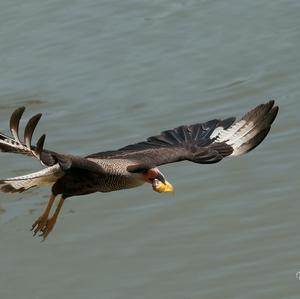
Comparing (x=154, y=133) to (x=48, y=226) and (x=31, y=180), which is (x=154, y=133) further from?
(x=31, y=180)

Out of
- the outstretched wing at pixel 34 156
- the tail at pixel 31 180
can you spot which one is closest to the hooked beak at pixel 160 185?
the outstretched wing at pixel 34 156

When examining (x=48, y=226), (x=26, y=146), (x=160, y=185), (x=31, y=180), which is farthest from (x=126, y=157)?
(x=26, y=146)

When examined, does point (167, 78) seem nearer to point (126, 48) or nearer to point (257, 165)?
point (126, 48)

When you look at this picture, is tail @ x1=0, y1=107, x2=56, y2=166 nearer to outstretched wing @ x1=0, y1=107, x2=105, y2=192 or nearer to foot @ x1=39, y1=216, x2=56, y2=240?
outstretched wing @ x1=0, y1=107, x2=105, y2=192

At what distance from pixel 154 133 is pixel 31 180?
490cm

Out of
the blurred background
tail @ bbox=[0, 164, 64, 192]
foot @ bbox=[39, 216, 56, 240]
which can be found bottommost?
the blurred background

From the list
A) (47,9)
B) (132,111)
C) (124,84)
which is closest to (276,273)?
(132,111)

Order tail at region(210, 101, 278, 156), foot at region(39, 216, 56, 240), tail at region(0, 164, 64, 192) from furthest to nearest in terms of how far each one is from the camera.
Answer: tail at region(210, 101, 278, 156)
foot at region(39, 216, 56, 240)
tail at region(0, 164, 64, 192)

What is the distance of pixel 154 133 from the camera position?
48.1 ft

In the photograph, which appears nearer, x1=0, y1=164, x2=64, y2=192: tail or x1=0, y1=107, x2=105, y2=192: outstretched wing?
x1=0, y1=107, x2=105, y2=192: outstretched wing

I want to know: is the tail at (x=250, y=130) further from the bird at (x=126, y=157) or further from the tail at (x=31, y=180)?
the tail at (x=31, y=180)

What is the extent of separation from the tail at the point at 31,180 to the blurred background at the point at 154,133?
1.82 m

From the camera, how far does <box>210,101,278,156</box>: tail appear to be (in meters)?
11.1

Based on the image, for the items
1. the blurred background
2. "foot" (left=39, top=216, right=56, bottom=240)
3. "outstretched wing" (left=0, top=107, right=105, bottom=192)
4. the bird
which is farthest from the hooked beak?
the blurred background
